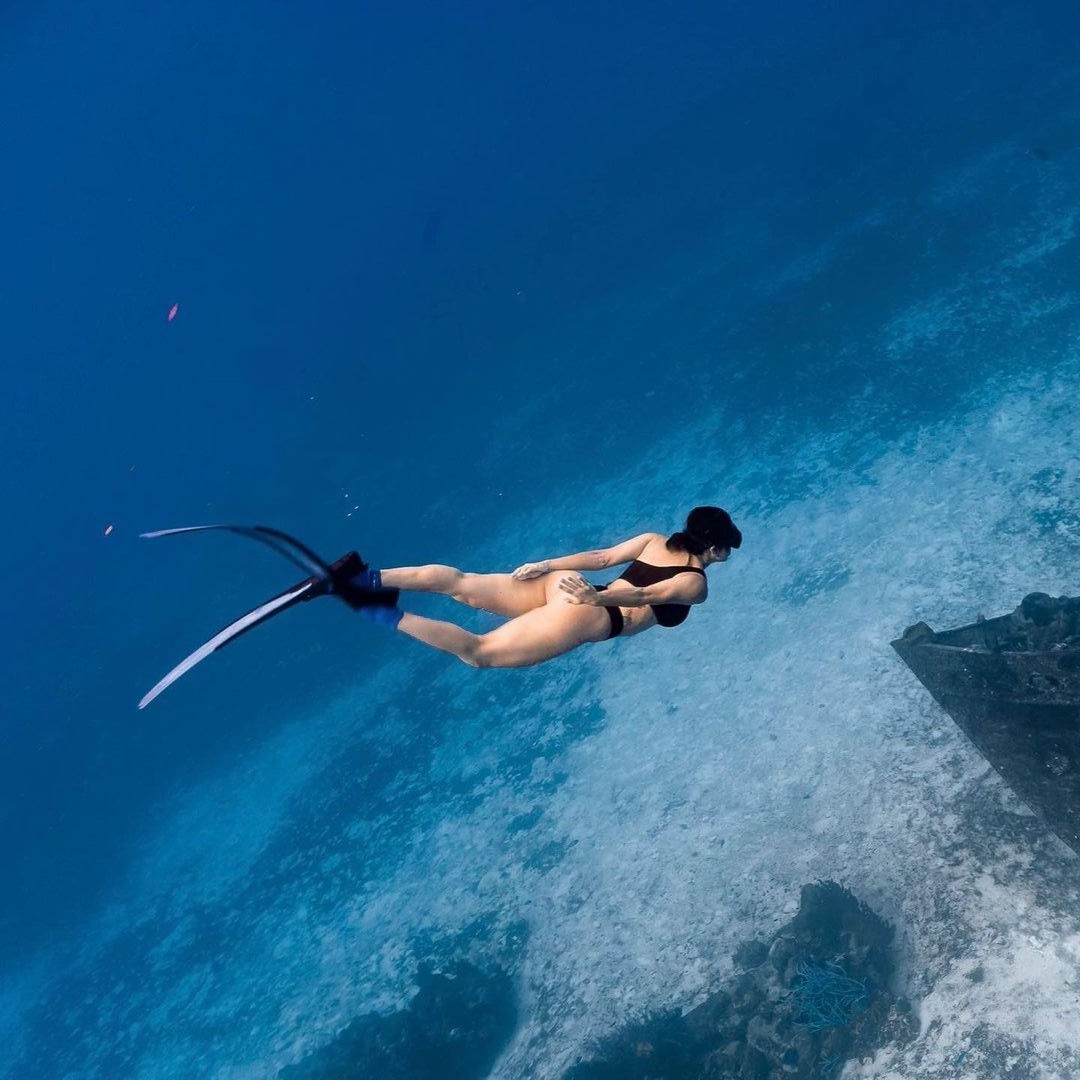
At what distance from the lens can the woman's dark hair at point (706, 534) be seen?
190 inches

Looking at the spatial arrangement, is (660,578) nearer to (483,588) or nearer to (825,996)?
(483,588)

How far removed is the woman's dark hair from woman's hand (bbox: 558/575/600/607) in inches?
30.9

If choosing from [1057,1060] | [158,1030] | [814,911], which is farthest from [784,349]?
[158,1030]

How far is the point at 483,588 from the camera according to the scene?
4984mm

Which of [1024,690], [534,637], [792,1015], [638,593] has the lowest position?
[792,1015]

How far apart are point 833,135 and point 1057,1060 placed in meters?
29.8

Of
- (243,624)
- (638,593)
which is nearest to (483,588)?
(638,593)

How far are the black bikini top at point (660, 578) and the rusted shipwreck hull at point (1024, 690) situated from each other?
8.62 feet

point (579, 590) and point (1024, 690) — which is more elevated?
point (579, 590)

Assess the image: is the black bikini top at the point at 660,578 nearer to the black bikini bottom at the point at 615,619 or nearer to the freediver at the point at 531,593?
the freediver at the point at 531,593

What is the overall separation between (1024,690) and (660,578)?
3.11 metres

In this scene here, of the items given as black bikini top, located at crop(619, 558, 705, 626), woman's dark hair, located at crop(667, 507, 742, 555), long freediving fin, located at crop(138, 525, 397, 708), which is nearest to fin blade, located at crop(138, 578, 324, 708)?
long freediving fin, located at crop(138, 525, 397, 708)

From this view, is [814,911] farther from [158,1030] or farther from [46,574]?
[46,574]

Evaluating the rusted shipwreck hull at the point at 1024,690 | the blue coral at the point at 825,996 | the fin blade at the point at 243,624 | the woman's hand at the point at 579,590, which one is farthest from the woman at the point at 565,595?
the blue coral at the point at 825,996
